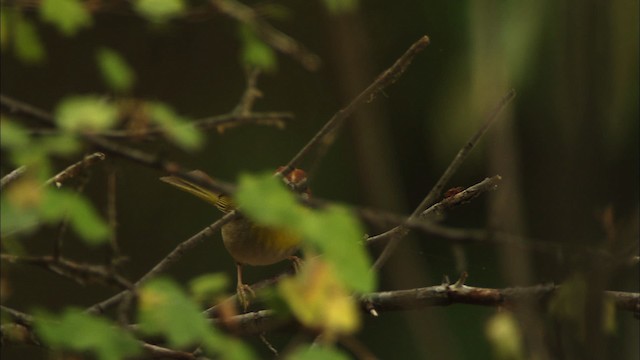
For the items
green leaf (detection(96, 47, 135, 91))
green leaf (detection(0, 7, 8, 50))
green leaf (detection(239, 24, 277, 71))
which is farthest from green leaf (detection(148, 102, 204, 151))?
→ green leaf (detection(0, 7, 8, 50))

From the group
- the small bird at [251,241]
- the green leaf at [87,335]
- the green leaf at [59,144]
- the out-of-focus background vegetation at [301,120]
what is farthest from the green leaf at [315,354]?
the out-of-focus background vegetation at [301,120]

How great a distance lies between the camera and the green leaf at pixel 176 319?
1.16m

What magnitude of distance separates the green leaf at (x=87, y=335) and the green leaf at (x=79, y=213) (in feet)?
0.26

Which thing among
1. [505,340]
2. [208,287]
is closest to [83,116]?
[208,287]

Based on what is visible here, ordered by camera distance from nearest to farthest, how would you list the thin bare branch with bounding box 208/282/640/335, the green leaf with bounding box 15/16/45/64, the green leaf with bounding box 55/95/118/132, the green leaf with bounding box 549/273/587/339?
the green leaf with bounding box 549/273/587/339 → the green leaf with bounding box 55/95/118/132 → the green leaf with bounding box 15/16/45/64 → the thin bare branch with bounding box 208/282/640/335

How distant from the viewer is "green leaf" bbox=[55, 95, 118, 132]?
1.19 m

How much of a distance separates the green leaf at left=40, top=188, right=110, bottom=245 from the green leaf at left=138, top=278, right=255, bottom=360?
0.08 m

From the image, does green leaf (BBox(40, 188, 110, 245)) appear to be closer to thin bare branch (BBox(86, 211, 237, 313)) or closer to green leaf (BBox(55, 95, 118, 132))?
green leaf (BBox(55, 95, 118, 132))

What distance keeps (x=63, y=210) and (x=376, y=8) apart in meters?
4.13

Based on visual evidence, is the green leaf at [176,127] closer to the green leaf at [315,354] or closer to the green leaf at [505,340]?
the green leaf at [315,354]

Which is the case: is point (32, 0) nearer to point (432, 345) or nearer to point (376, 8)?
point (432, 345)

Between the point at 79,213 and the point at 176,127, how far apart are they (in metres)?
0.14

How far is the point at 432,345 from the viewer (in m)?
1.18

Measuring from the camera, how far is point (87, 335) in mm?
1182
